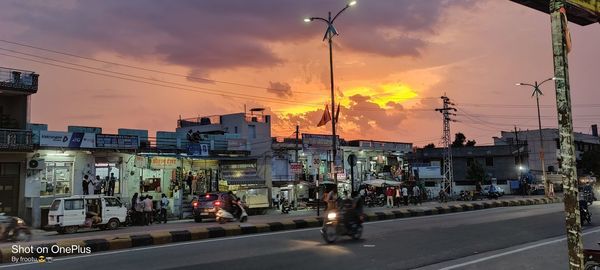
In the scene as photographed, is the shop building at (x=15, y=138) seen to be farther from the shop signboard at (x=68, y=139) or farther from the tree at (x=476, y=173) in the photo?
the tree at (x=476, y=173)

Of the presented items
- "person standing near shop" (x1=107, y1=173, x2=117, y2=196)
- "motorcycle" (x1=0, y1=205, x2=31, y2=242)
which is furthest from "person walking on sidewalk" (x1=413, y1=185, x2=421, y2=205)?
"motorcycle" (x1=0, y1=205, x2=31, y2=242)

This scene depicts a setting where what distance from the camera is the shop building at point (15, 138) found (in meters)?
24.6

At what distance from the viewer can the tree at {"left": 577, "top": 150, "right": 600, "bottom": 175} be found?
68875mm

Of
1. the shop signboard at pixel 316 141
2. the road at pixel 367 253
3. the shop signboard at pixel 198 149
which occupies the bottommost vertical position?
the road at pixel 367 253

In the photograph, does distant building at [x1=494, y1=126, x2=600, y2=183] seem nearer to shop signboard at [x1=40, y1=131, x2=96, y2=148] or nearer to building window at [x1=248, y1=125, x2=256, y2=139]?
building window at [x1=248, y1=125, x2=256, y2=139]

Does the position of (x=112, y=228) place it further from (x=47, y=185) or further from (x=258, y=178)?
(x=258, y=178)

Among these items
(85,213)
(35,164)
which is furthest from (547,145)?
(35,164)

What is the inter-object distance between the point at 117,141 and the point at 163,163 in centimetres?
456

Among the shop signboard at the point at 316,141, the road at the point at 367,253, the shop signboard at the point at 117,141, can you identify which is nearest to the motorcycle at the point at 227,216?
the road at the point at 367,253

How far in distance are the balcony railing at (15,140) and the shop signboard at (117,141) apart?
378cm

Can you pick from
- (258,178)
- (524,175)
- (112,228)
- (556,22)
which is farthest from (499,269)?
(524,175)

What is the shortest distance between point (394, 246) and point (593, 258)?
6977 mm

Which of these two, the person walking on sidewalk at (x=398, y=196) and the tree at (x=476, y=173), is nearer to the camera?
the person walking on sidewalk at (x=398, y=196)

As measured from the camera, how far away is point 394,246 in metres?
13.9
